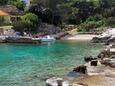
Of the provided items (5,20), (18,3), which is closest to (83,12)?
(18,3)

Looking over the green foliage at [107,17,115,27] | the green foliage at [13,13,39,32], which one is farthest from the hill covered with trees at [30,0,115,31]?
the green foliage at [13,13,39,32]

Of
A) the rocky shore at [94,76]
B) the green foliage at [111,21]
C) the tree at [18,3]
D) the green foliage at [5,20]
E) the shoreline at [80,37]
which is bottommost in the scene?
the shoreline at [80,37]

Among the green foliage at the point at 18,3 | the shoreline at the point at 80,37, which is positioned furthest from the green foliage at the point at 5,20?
the shoreline at the point at 80,37

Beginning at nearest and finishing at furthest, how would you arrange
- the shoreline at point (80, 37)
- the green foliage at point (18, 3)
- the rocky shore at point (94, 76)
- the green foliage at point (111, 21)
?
the rocky shore at point (94, 76), the shoreline at point (80, 37), the green foliage at point (18, 3), the green foliage at point (111, 21)

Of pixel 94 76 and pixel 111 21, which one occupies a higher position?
pixel 94 76

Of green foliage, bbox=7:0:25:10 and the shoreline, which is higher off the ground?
green foliage, bbox=7:0:25:10

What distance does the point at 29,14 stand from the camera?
250ft

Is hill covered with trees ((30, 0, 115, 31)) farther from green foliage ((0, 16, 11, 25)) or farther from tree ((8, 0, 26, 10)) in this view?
green foliage ((0, 16, 11, 25))

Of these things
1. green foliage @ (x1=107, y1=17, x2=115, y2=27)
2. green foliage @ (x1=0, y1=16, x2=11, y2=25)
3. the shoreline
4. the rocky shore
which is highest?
green foliage @ (x1=0, y1=16, x2=11, y2=25)

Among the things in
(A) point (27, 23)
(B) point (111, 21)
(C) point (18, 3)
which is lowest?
(B) point (111, 21)

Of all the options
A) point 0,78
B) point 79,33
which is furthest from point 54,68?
point 79,33

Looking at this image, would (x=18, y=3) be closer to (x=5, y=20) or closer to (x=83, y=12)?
(x=5, y=20)

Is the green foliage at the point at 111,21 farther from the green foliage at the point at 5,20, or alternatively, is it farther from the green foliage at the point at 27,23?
the green foliage at the point at 5,20

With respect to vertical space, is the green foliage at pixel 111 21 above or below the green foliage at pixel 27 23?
below
